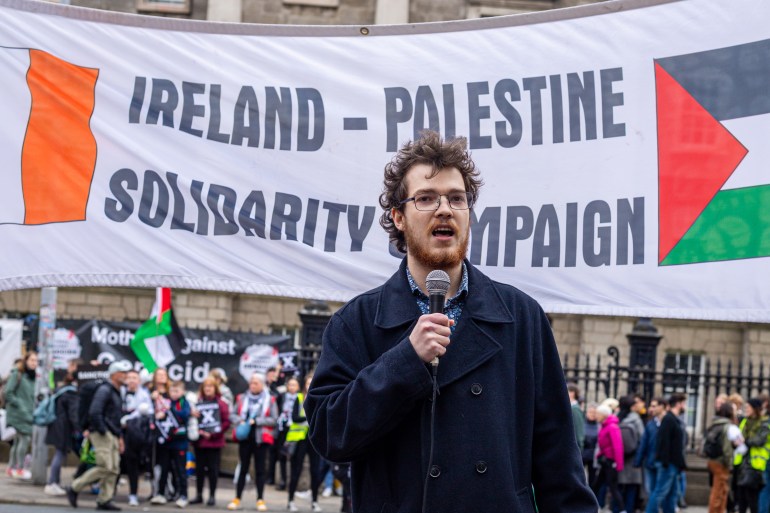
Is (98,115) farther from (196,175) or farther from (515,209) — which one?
(515,209)

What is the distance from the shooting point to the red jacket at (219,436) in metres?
16.3

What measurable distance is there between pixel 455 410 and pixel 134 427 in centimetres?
1339

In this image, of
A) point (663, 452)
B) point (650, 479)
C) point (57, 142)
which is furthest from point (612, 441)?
point (57, 142)

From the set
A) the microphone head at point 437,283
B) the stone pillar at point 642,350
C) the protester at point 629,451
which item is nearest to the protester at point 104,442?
the protester at point 629,451

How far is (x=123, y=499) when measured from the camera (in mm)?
16703

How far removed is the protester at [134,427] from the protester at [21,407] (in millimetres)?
2255

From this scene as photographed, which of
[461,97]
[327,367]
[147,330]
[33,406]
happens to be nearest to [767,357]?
[147,330]

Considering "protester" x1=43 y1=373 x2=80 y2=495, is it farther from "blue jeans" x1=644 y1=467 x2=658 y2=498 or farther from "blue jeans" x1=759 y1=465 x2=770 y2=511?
"blue jeans" x1=759 y1=465 x2=770 y2=511

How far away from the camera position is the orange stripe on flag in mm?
5461

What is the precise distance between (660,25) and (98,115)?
8.30 ft

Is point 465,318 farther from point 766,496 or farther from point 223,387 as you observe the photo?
point 223,387

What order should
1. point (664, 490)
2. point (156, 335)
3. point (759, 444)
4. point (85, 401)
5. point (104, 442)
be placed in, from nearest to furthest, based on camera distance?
point (104, 442)
point (85, 401)
point (759, 444)
point (664, 490)
point (156, 335)

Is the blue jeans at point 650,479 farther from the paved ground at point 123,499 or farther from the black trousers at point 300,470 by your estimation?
the black trousers at point 300,470

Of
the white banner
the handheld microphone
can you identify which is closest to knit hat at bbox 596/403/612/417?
the white banner
